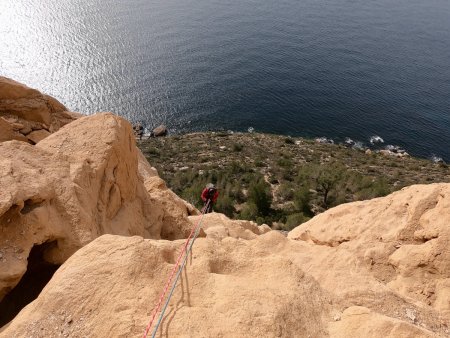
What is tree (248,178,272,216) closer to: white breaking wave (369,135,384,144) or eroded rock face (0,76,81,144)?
eroded rock face (0,76,81,144)

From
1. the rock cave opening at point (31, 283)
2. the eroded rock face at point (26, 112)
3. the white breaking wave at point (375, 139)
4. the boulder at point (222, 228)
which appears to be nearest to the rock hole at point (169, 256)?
the rock cave opening at point (31, 283)

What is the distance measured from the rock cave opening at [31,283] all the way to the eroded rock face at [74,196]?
13.3 inches

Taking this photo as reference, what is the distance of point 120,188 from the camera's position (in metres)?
14.9

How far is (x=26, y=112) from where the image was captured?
21.1m

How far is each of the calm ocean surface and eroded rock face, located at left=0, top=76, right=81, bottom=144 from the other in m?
48.1

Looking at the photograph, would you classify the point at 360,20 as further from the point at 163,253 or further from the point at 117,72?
the point at 163,253

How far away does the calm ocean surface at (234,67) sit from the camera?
71.3 meters

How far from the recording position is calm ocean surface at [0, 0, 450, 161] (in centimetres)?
7131

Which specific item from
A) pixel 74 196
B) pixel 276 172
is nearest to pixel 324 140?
pixel 276 172

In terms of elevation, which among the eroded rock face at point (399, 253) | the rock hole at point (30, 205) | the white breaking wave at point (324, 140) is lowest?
the white breaking wave at point (324, 140)

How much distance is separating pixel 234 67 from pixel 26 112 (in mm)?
66052

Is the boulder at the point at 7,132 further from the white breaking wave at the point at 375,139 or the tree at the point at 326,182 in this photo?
the white breaking wave at the point at 375,139

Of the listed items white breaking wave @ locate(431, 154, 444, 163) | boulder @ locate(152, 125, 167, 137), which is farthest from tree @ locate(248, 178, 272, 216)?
white breaking wave @ locate(431, 154, 444, 163)

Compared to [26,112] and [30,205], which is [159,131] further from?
[30,205]
